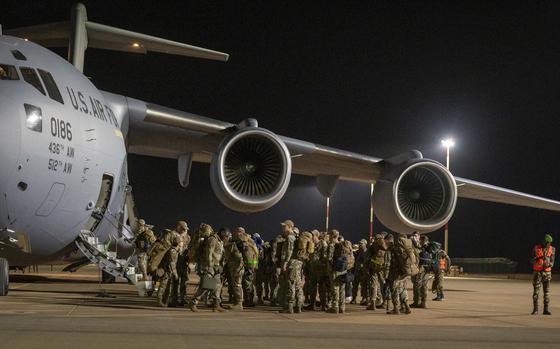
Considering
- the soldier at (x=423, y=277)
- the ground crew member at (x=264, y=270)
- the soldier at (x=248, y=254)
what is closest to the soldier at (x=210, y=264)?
the soldier at (x=248, y=254)

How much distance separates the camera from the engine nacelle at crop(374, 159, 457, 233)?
16.6 meters

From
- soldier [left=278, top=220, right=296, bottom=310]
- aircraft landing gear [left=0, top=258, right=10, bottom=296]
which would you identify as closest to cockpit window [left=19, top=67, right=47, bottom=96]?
aircraft landing gear [left=0, top=258, right=10, bottom=296]

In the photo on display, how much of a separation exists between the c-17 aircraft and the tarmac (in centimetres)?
135

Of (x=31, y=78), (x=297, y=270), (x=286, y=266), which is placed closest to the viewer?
(x=31, y=78)

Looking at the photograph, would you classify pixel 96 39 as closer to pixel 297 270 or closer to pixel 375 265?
pixel 297 270

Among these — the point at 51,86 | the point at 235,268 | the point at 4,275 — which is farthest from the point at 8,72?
the point at 235,268

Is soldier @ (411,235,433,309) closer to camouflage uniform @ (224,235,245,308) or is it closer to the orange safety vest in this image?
the orange safety vest

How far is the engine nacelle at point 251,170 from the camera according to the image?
1442 centimetres

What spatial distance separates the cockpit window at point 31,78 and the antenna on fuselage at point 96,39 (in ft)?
17.2

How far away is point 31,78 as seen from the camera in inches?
446

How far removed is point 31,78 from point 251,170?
16.8ft

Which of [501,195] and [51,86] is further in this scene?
[501,195]

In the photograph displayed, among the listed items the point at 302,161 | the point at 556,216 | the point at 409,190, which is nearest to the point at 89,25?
the point at 302,161

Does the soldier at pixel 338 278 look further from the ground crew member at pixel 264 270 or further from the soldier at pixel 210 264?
the ground crew member at pixel 264 270
